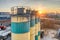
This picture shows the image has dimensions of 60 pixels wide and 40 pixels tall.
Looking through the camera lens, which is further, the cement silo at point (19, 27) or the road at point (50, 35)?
the road at point (50, 35)

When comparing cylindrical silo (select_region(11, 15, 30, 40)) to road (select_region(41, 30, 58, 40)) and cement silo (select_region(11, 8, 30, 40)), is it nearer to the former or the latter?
cement silo (select_region(11, 8, 30, 40))

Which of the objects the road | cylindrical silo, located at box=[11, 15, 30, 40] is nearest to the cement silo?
cylindrical silo, located at box=[11, 15, 30, 40]

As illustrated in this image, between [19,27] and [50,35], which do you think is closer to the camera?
[19,27]

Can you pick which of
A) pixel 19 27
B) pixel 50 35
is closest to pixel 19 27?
pixel 19 27

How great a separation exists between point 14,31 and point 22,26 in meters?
0.18

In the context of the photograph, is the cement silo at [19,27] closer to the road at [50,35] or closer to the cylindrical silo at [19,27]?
the cylindrical silo at [19,27]

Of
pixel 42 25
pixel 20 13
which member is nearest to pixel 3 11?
pixel 42 25

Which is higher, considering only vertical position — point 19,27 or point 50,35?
point 19,27

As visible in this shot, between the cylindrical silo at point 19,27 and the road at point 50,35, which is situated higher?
the cylindrical silo at point 19,27

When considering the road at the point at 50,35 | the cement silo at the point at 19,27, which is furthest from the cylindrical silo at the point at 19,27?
the road at the point at 50,35

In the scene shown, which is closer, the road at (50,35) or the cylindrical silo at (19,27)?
the cylindrical silo at (19,27)

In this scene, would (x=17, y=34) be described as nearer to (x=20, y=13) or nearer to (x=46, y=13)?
(x=20, y=13)

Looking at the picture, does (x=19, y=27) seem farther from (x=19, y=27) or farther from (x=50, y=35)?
(x=50, y=35)

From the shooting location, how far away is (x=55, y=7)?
6.16 m
